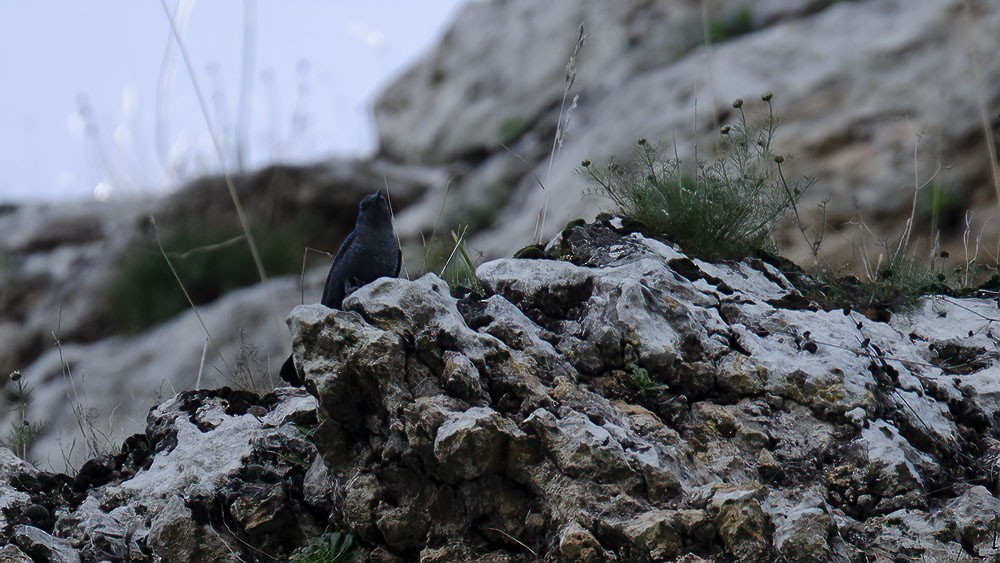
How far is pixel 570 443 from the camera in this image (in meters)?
2.74

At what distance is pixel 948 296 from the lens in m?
3.76

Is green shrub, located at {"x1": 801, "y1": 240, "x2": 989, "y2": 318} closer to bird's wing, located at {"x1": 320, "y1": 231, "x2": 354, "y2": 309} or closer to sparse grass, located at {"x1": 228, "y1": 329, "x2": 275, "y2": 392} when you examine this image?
bird's wing, located at {"x1": 320, "y1": 231, "x2": 354, "y2": 309}

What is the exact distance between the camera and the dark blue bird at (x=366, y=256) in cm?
401

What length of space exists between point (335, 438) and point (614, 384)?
0.87 meters

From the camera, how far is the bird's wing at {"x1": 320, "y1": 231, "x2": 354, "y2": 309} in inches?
159

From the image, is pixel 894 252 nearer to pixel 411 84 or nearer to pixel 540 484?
pixel 540 484

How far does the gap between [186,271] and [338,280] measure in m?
5.14

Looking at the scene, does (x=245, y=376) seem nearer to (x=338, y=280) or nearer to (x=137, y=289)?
(x=338, y=280)

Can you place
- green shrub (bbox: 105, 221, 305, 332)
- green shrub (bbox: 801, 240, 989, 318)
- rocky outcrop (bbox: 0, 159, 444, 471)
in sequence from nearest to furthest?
green shrub (bbox: 801, 240, 989, 318), rocky outcrop (bbox: 0, 159, 444, 471), green shrub (bbox: 105, 221, 305, 332)

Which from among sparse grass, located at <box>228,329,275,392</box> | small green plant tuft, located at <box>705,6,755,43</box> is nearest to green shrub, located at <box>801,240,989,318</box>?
sparse grass, located at <box>228,329,275,392</box>

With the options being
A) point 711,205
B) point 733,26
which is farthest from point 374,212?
point 733,26

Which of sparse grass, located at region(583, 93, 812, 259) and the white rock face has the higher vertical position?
sparse grass, located at region(583, 93, 812, 259)

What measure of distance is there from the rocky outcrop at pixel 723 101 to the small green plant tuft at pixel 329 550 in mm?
2385

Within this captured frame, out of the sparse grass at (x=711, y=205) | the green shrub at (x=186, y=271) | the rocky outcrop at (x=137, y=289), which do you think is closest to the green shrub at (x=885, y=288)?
the sparse grass at (x=711, y=205)
